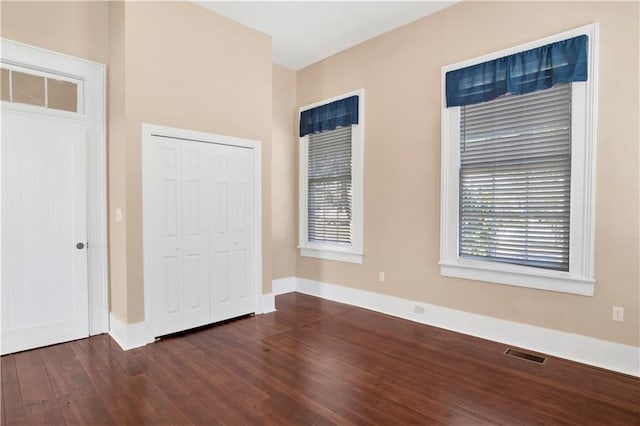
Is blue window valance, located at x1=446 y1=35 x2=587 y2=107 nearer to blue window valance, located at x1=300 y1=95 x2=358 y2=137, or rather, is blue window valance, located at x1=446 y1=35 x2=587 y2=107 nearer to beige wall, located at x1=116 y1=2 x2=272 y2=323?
blue window valance, located at x1=300 y1=95 x2=358 y2=137

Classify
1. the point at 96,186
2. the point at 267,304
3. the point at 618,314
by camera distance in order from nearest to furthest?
the point at 618,314
the point at 96,186
the point at 267,304

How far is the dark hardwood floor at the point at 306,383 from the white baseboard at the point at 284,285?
167cm

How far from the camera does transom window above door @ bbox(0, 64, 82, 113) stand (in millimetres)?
3189

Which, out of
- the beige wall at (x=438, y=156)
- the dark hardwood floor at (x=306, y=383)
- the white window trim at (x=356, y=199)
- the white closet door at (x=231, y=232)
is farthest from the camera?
the white window trim at (x=356, y=199)

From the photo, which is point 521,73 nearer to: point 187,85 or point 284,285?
point 187,85

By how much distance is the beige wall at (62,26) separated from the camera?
3162 mm

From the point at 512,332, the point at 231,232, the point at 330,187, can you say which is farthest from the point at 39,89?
the point at 512,332

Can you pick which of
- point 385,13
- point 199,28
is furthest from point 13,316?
point 385,13

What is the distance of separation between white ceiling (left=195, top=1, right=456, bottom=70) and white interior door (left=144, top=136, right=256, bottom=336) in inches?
58.7

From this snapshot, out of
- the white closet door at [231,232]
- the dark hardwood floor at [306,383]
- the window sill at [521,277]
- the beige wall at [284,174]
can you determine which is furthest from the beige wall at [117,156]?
the window sill at [521,277]

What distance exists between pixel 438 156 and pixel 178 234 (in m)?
2.90

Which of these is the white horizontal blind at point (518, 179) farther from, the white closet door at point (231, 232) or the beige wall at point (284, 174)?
the beige wall at point (284, 174)

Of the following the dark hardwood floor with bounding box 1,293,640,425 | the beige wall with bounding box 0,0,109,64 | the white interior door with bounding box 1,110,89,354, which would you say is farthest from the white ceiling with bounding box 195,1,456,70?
the dark hardwood floor with bounding box 1,293,640,425

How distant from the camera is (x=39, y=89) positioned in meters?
3.35
